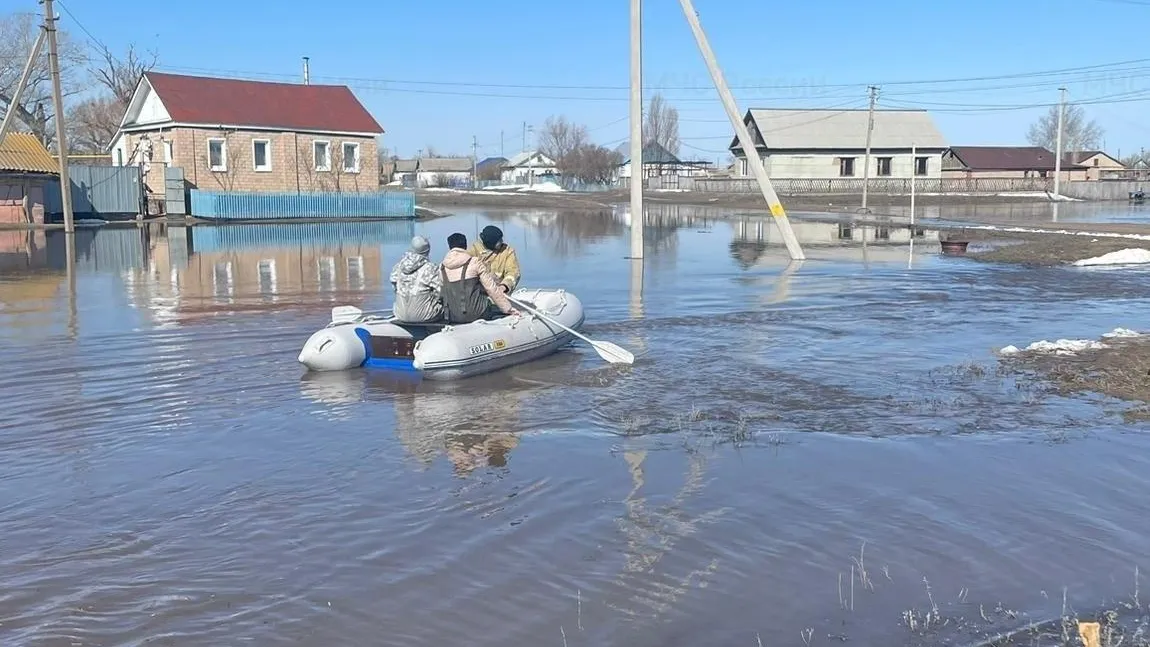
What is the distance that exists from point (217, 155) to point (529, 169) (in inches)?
3213

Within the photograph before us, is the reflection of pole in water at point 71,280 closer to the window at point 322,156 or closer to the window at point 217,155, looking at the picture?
the window at point 217,155

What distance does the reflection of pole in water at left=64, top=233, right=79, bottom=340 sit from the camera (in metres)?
13.1

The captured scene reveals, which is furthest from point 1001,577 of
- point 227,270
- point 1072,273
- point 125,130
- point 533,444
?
point 125,130

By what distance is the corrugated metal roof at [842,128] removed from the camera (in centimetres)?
7919

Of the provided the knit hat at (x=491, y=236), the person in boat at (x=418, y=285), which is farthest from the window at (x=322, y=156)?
the person in boat at (x=418, y=285)

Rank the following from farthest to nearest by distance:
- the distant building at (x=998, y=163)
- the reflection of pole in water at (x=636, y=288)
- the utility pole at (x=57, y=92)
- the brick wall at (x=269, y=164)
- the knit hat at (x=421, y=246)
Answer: the distant building at (x=998, y=163), the brick wall at (x=269, y=164), the utility pole at (x=57, y=92), the reflection of pole in water at (x=636, y=288), the knit hat at (x=421, y=246)

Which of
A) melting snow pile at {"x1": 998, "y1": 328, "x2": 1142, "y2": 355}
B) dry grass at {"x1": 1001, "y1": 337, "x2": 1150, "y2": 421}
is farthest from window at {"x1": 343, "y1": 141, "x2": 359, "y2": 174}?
dry grass at {"x1": 1001, "y1": 337, "x2": 1150, "y2": 421}

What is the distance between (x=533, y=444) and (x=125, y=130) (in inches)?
1779

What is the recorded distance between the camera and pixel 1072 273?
20.4 m

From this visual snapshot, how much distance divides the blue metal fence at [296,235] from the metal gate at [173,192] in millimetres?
3176

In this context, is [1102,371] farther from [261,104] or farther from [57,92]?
[261,104]

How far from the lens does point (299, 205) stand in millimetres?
42906

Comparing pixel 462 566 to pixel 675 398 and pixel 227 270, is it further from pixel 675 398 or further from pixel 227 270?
pixel 227 270

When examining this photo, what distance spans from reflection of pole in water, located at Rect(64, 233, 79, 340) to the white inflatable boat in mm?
4199
